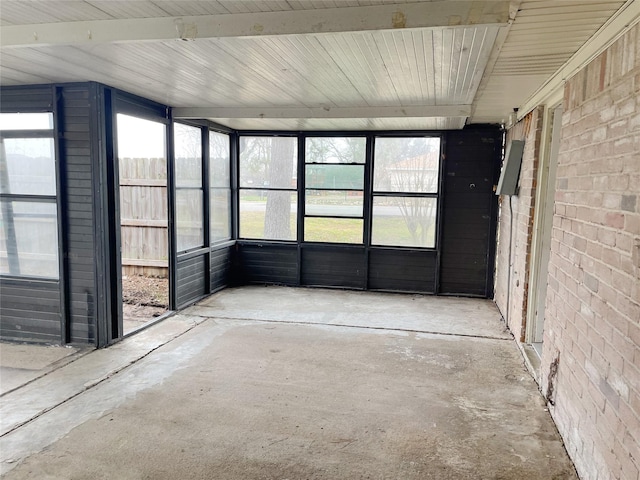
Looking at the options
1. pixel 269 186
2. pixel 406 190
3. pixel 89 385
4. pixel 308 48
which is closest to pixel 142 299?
pixel 269 186

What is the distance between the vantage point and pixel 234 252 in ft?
23.0

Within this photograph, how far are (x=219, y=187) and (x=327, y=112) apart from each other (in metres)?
2.26

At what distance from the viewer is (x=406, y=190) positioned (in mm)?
6434

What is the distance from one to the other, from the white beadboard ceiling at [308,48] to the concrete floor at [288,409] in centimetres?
236

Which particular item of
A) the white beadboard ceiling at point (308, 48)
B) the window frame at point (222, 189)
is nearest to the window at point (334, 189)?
the window frame at point (222, 189)

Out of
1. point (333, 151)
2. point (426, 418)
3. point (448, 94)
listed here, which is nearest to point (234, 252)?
point (333, 151)

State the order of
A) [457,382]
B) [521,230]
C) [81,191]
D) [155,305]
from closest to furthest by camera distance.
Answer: [457,382] → [81,191] → [521,230] → [155,305]

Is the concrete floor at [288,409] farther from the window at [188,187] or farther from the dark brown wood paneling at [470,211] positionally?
the dark brown wood paneling at [470,211]

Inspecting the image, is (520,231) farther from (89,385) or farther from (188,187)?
(89,385)

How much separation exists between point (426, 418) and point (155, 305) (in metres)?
4.00

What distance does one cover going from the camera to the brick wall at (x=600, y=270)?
1942 mm

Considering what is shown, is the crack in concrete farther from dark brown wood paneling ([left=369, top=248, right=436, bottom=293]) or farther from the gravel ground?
dark brown wood paneling ([left=369, top=248, right=436, bottom=293])

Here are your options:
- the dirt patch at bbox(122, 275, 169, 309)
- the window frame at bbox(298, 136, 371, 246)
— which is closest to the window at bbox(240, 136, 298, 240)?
the window frame at bbox(298, 136, 371, 246)

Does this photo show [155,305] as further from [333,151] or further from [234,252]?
[333,151]
